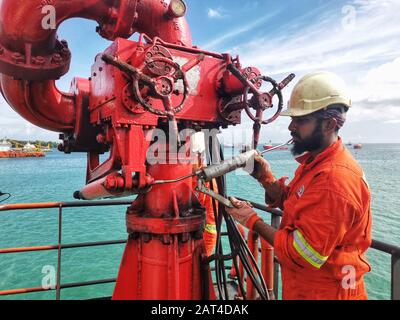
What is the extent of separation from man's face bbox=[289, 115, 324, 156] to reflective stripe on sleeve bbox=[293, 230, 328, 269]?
56 cm

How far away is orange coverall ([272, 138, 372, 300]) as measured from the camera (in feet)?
4.88

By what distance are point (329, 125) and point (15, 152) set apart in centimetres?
9198

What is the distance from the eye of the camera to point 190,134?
2.20m

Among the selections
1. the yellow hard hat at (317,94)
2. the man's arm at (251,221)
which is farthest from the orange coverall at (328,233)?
the yellow hard hat at (317,94)

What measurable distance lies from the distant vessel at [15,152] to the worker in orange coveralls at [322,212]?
88.4 metres

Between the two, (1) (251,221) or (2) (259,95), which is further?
(2) (259,95)

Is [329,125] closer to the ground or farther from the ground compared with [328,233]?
farther from the ground

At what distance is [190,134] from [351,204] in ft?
3.74

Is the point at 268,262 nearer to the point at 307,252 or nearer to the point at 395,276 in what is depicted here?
the point at 395,276

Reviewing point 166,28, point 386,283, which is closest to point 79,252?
point 386,283

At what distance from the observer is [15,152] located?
262 ft

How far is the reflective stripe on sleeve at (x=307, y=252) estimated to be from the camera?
4.93 ft

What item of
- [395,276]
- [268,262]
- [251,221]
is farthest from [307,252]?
[268,262]
